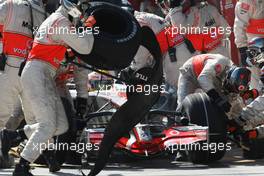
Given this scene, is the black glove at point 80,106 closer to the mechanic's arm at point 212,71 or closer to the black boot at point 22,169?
the mechanic's arm at point 212,71

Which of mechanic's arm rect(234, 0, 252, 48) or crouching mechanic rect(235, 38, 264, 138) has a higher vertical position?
mechanic's arm rect(234, 0, 252, 48)

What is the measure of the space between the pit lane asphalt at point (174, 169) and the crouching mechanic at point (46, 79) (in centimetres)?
68

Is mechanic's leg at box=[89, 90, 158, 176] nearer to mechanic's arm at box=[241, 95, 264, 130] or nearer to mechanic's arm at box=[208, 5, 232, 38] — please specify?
mechanic's arm at box=[241, 95, 264, 130]

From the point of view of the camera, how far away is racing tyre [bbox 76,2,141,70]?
7684mm

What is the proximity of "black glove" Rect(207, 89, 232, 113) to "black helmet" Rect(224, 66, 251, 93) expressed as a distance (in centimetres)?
21

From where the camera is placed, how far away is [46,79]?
8180mm

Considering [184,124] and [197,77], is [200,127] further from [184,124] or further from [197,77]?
[197,77]

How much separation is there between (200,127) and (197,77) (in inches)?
46.6

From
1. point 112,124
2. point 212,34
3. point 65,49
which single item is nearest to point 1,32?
point 65,49

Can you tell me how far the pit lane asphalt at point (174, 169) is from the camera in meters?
8.18

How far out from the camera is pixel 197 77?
9.79 meters

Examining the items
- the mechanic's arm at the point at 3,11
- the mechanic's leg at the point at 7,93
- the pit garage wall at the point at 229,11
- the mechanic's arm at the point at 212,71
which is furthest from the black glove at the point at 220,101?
the pit garage wall at the point at 229,11

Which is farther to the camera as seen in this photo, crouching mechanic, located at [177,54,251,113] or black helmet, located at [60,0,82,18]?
crouching mechanic, located at [177,54,251,113]

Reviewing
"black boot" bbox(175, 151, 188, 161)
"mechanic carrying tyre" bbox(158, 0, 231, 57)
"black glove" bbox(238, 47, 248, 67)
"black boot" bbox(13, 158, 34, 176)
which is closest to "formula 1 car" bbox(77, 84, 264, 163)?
"black boot" bbox(175, 151, 188, 161)
